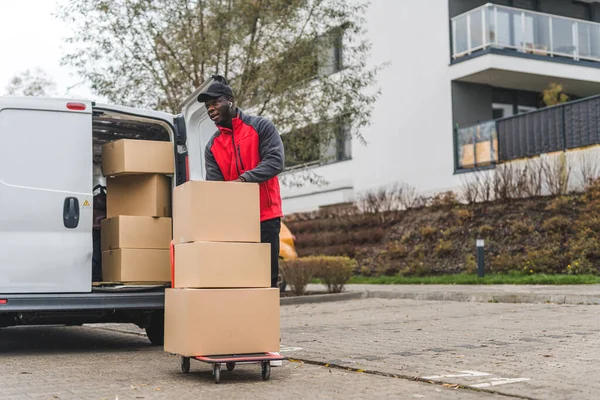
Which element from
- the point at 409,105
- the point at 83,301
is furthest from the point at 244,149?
the point at 409,105

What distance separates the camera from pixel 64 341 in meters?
9.25

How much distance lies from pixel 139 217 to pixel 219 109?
2.32 m

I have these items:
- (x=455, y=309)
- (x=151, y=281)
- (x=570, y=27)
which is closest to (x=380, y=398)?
(x=151, y=281)

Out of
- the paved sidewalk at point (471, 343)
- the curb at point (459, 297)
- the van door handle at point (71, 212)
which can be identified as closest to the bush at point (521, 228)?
the curb at point (459, 297)

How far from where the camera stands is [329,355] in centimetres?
702

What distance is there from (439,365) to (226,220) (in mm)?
1922

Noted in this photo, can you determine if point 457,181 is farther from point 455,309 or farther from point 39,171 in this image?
point 39,171

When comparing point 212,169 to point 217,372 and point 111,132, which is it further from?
point 111,132

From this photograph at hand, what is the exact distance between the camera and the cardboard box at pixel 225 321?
564cm

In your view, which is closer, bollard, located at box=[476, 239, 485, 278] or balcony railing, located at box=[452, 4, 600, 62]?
bollard, located at box=[476, 239, 485, 278]

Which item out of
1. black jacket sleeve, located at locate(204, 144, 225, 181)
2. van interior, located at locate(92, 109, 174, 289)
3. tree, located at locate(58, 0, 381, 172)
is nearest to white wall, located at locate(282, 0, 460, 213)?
tree, located at locate(58, 0, 381, 172)

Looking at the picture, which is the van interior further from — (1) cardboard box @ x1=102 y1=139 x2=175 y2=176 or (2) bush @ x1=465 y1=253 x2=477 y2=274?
(2) bush @ x1=465 y1=253 x2=477 y2=274

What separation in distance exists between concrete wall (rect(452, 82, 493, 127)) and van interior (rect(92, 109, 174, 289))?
1461cm

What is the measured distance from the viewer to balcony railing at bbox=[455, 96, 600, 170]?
1784 centimetres
